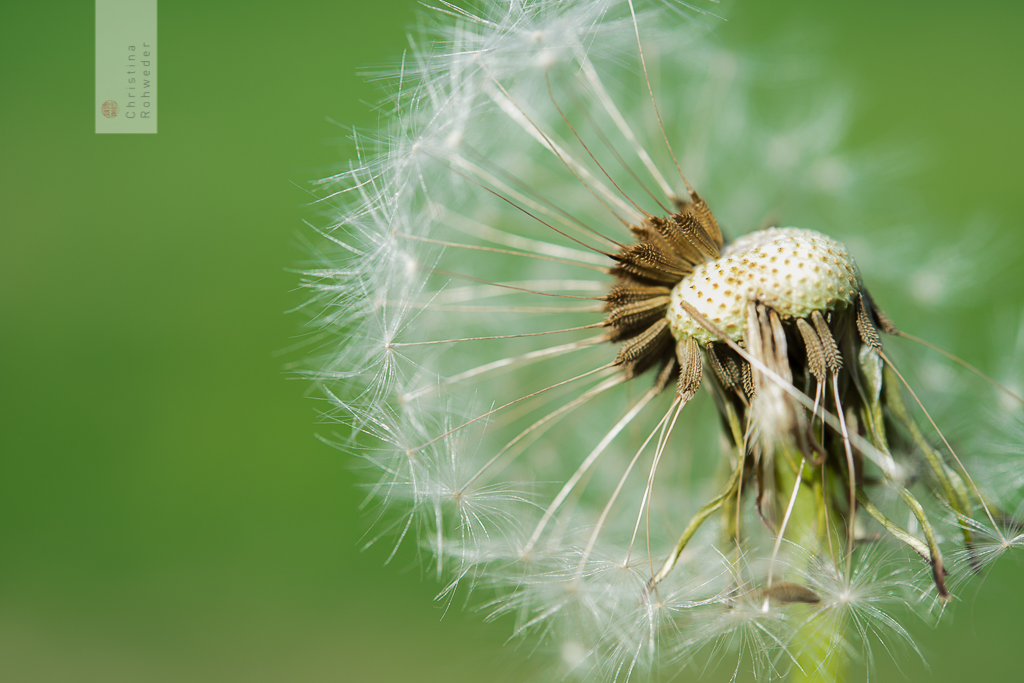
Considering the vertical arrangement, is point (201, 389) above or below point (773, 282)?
below

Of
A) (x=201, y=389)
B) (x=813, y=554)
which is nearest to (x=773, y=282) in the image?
(x=813, y=554)

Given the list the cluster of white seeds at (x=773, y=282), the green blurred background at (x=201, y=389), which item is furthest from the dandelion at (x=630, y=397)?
the green blurred background at (x=201, y=389)

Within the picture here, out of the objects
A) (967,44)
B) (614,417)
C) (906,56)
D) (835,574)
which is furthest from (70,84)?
(967,44)

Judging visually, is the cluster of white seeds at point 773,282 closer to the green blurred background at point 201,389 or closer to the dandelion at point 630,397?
the dandelion at point 630,397

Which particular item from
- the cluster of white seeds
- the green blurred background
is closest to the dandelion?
the cluster of white seeds

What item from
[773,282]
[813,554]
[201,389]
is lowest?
[813,554]

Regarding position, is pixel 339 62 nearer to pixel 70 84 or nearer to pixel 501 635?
pixel 70 84

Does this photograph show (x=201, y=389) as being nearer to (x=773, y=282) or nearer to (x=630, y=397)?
(x=630, y=397)
